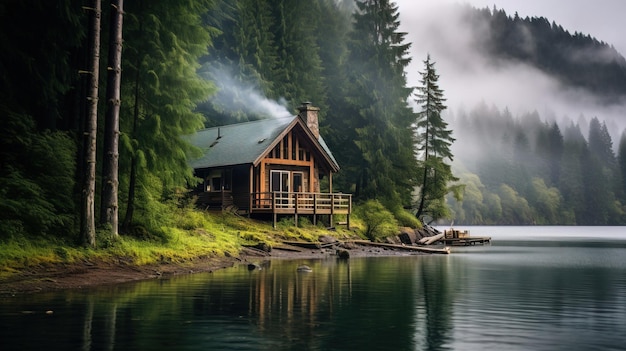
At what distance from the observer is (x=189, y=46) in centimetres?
2842

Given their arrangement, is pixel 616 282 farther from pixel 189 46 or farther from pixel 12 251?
pixel 12 251

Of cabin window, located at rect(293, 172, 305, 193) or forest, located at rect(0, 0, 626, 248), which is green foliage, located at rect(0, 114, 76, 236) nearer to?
forest, located at rect(0, 0, 626, 248)

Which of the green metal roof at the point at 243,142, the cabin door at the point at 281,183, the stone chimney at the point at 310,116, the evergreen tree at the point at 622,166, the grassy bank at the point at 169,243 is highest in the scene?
the evergreen tree at the point at 622,166

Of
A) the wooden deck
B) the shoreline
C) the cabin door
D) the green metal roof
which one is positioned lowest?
the shoreline

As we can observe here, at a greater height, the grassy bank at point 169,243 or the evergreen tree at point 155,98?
the evergreen tree at point 155,98

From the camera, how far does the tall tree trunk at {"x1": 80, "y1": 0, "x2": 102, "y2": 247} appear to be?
22.6 m

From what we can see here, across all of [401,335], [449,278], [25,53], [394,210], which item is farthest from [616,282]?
[394,210]

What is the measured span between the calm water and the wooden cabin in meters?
19.1

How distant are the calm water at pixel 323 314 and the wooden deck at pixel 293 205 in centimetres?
1819

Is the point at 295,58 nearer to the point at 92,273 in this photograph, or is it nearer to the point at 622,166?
the point at 92,273

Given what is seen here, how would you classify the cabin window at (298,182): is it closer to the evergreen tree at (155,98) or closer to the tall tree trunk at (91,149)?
the evergreen tree at (155,98)

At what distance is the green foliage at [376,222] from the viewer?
48.8 metres

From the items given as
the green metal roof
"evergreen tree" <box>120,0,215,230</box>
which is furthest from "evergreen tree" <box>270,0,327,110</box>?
"evergreen tree" <box>120,0,215,230</box>

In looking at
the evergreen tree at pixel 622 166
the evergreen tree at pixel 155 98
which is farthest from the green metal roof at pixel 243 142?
the evergreen tree at pixel 622 166
